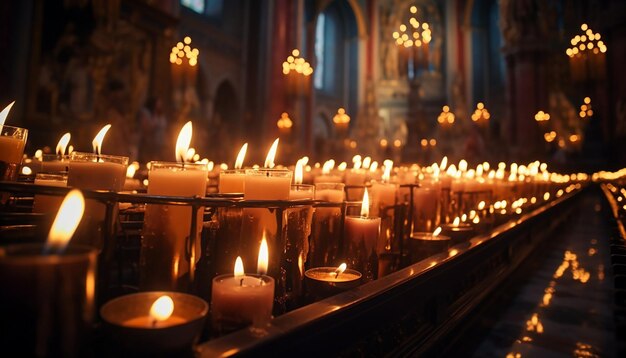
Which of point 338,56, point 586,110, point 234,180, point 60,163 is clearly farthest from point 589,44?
point 338,56

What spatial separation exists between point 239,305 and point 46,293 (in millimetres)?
429

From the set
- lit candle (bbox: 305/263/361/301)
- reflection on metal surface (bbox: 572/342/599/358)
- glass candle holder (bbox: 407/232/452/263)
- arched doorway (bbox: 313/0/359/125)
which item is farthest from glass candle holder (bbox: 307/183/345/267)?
arched doorway (bbox: 313/0/359/125)

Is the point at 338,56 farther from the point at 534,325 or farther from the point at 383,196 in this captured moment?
the point at 534,325

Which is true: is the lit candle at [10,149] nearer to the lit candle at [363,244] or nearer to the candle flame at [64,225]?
the candle flame at [64,225]

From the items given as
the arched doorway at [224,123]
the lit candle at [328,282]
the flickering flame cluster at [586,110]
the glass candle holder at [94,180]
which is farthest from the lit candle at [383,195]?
the flickering flame cluster at [586,110]

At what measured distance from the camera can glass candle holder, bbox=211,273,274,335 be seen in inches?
31.9

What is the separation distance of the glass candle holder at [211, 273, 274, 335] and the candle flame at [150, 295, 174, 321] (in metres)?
0.16

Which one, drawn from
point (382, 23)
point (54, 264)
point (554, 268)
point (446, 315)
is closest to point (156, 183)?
point (54, 264)

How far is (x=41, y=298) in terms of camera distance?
44 centimetres

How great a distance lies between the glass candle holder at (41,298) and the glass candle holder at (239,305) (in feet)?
1.22

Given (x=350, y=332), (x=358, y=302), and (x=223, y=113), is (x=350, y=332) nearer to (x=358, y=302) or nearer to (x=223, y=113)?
Answer: (x=358, y=302)

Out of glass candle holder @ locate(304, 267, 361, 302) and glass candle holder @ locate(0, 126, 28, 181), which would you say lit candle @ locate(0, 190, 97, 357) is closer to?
glass candle holder @ locate(304, 267, 361, 302)

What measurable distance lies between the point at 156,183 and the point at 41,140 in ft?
23.2

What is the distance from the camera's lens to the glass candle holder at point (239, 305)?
812 mm
